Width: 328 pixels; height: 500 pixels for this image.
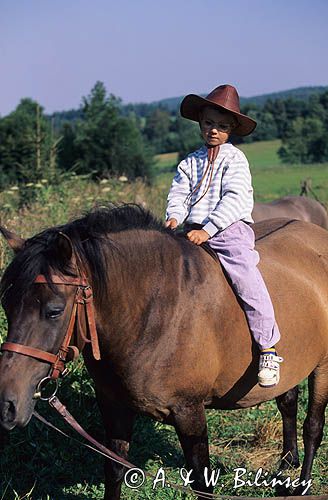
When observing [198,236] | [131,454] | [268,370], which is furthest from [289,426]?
[198,236]

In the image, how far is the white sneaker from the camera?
338 cm

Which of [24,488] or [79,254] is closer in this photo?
[79,254]

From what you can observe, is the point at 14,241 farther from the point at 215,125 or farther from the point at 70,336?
the point at 215,125

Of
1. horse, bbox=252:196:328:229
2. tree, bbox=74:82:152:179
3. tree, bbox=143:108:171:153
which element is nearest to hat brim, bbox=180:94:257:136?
horse, bbox=252:196:328:229

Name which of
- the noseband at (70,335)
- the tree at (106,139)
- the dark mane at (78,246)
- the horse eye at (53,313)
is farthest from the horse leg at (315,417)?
the tree at (106,139)

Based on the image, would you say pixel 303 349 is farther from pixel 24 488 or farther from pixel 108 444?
pixel 24 488

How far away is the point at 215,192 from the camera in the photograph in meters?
3.59

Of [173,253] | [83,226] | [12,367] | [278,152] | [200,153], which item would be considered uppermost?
[200,153]

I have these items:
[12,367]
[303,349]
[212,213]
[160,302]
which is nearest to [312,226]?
[303,349]

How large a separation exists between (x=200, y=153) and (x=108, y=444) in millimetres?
1874

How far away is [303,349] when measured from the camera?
392 centimetres

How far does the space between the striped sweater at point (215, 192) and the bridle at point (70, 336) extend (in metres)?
0.93

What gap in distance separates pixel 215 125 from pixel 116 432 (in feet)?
6.38

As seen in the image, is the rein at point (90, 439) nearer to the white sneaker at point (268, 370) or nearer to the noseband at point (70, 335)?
the noseband at point (70, 335)
